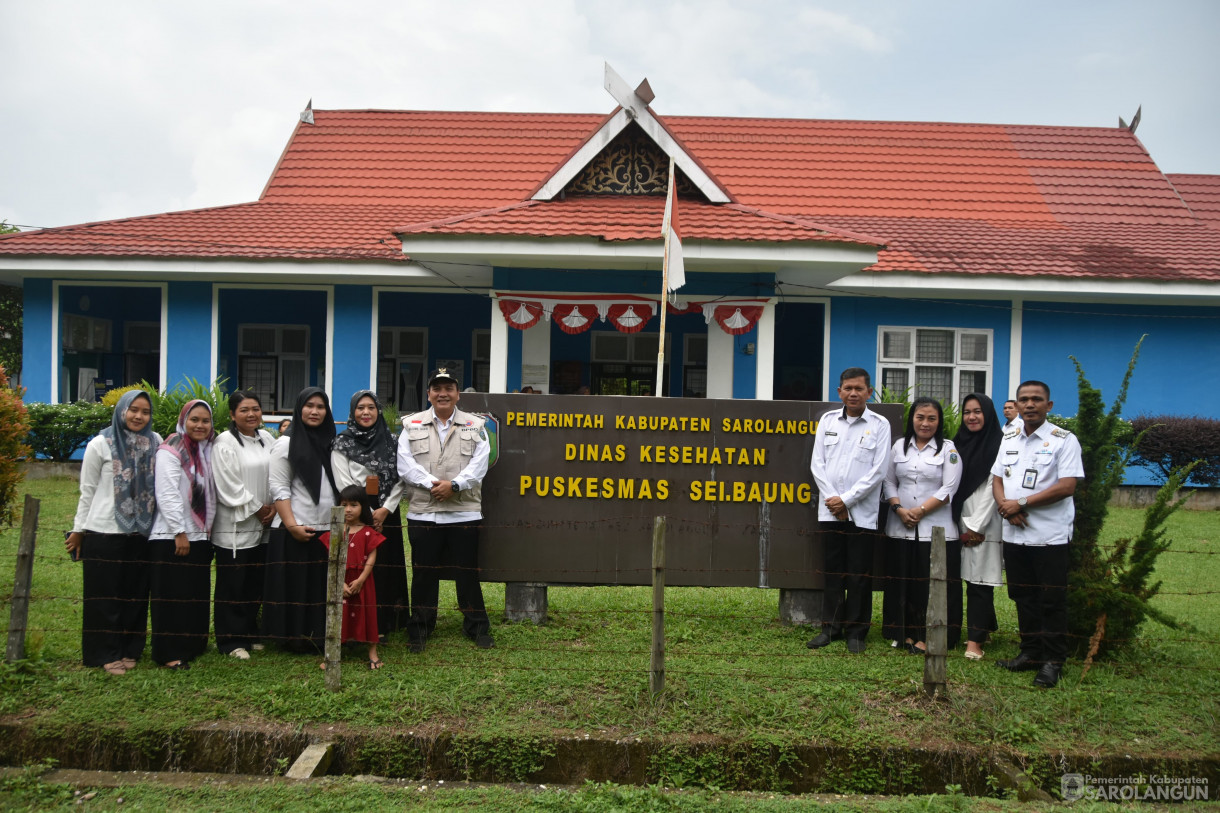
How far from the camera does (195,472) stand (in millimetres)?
5012

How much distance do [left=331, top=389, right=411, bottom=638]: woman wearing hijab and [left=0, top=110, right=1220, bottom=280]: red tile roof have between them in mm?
5107

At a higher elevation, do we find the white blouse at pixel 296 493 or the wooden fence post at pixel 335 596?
the white blouse at pixel 296 493

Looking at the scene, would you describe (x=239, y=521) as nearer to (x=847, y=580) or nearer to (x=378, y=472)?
(x=378, y=472)

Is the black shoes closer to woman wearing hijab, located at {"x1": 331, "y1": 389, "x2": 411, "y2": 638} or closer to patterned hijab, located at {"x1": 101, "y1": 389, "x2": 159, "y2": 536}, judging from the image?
woman wearing hijab, located at {"x1": 331, "y1": 389, "x2": 411, "y2": 638}

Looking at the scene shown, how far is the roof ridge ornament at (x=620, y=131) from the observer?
9.76 metres

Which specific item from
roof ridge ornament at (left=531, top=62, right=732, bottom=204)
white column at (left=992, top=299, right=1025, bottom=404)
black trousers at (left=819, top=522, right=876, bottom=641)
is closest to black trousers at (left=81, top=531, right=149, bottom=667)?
black trousers at (left=819, top=522, right=876, bottom=641)

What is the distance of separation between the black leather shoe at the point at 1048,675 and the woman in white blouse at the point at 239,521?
14.5 ft

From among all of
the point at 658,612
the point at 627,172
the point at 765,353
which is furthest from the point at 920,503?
the point at 627,172

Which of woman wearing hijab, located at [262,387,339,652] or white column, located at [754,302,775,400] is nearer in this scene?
woman wearing hijab, located at [262,387,339,652]

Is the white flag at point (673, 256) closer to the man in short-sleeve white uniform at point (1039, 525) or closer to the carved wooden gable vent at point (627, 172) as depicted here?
the carved wooden gable vent at point (627, 172)

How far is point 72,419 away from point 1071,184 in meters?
15.5

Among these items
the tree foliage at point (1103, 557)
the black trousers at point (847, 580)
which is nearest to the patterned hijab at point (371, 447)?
the black trousers at point (847, 580)

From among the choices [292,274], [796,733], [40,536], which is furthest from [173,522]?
[292,274]

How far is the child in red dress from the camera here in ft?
16.5
